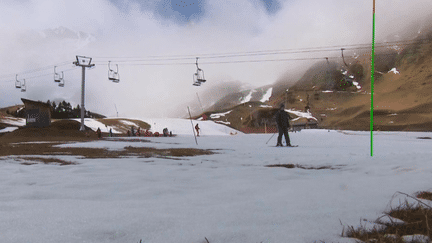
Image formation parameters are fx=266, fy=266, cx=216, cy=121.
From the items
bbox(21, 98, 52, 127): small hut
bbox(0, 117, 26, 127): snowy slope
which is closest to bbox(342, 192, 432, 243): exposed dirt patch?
bbox(21, 98, 52, 127): small hut

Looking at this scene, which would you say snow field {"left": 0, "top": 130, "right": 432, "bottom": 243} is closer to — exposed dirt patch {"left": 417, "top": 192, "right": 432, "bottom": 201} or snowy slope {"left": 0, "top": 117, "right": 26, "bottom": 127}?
exposed dirt patch {"left": 417, "top": 192, "right": 432, "bottom": 201}

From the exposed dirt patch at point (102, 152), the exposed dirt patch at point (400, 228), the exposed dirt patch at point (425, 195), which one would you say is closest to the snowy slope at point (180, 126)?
the exposed dirt patch at point (102, 152)

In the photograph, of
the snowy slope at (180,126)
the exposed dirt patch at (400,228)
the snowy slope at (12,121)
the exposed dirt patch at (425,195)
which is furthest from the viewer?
the snowy slope at (180,126)

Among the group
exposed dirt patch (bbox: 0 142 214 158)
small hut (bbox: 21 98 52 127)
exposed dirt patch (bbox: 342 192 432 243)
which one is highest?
small hut (bbox: 21 98 52 127)

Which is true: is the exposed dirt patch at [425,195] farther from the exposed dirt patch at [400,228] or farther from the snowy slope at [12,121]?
the snowy slope at [12,121]

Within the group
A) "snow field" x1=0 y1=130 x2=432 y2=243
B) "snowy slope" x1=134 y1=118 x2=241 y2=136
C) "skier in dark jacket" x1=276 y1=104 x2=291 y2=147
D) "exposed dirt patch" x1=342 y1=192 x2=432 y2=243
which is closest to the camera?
"exposed dirt patch" x1=342 y1=192 x2=432 y2=243

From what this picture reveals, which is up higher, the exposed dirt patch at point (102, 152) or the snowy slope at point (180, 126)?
the snowy slope at point (180, 126)

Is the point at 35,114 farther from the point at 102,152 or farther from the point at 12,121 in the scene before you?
the point at 102,152

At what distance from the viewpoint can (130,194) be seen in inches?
123

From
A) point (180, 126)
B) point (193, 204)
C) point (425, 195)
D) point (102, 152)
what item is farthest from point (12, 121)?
point (425, 195)

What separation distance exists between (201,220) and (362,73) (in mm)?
204712

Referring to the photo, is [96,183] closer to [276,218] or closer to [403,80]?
[276,218]

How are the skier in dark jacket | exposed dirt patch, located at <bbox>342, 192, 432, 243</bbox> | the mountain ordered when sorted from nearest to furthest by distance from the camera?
exposed dirt patch, located at <bbox>342, 192, 432, 243</bbox> < the skier in dark jacket < the mountain

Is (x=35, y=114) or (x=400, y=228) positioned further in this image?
(x=35, y=114)
